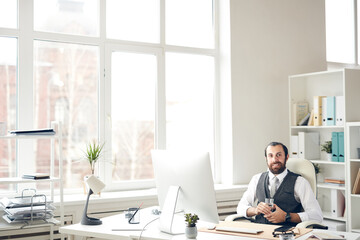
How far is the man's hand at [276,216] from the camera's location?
11.0 ft

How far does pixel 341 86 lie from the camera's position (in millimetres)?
4699

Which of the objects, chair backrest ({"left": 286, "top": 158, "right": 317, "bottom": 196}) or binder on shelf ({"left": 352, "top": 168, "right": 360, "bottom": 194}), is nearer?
chair backrest ({"left": 286, "top": 158, "right": 317, "bottom": 196})

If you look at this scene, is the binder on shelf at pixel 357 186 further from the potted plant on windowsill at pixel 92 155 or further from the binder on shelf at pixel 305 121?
the potted plant on windowsill at pixel 92 155

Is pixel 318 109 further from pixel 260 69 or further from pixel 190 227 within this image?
pixel 190 227

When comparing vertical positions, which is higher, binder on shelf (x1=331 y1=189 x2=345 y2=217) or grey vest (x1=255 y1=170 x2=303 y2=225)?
grey vest (x1=255 y1=170 x2=303 y2=225)

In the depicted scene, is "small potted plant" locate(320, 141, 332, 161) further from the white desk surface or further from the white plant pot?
the white plant pot

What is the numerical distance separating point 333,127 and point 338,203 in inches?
30.6

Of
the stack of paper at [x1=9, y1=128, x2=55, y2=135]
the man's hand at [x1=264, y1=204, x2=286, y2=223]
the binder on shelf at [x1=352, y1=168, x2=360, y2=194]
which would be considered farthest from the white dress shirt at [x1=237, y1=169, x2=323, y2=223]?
the stack of paper at [x1=9, y1=128, x2=55, y2=135]

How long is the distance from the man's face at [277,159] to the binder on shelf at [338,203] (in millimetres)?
1239

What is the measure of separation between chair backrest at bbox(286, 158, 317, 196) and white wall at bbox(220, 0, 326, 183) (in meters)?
1.12

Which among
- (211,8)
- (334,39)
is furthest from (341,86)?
(211,8)

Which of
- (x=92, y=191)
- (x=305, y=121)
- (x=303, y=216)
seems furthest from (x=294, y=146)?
(x=92, y=191)

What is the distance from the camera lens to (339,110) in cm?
448

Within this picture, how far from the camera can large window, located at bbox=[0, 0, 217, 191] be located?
13.1 ft
